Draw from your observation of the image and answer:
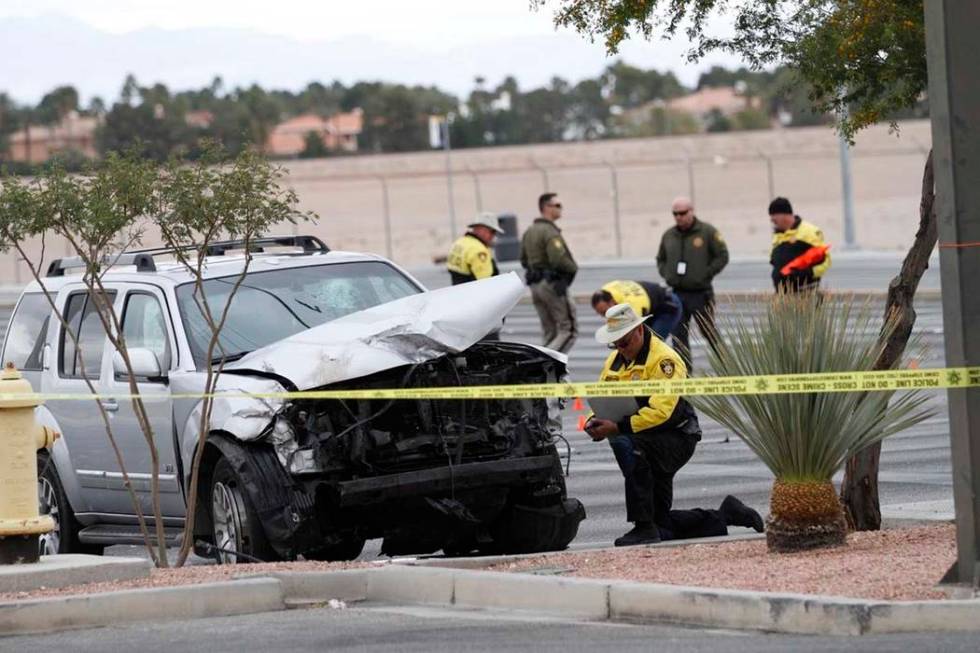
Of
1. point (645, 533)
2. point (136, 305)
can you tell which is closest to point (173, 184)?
point (136, 305)

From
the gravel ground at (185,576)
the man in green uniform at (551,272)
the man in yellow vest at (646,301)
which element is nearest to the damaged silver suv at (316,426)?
the gravel ground at (185,576)

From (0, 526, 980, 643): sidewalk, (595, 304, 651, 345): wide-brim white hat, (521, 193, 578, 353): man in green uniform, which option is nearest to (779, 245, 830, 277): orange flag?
(521, 193, 578, 353): man in green uniform

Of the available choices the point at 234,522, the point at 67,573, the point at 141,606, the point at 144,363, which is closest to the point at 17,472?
the point at 67,573

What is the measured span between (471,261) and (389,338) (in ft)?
27.7

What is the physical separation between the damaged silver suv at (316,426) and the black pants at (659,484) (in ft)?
1.13

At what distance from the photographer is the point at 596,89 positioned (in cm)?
15275

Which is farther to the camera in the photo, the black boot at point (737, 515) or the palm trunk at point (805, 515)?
the black boot at point (737, 515)

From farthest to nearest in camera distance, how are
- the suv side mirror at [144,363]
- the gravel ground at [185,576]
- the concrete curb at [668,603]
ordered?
the suv side mirror at [144,363], the gravel ground at [185,576], the concrete curb at [668,603]

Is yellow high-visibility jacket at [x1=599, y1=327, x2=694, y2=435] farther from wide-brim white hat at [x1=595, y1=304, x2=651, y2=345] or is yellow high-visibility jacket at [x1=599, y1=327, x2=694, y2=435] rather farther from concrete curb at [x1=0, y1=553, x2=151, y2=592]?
concrete curb at [x1=0, y1=553, x2=151, y2=592]

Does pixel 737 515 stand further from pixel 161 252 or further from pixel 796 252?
pixel 796 252

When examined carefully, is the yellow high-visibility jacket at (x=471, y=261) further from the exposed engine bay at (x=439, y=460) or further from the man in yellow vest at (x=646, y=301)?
the exposed engine bay at (x=439, y=460)

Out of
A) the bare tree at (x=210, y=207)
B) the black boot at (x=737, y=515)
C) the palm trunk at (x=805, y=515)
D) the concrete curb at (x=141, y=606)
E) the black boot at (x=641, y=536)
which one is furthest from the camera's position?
the black boot at (x=737, y=515)

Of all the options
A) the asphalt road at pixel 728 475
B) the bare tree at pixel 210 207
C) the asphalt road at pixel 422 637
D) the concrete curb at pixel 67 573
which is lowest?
the asphalt road at pixel 728 475

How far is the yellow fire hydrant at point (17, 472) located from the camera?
8.80 metres
